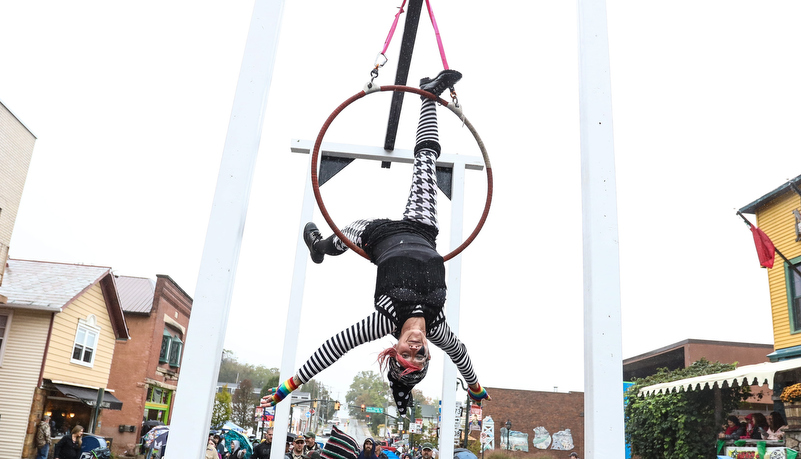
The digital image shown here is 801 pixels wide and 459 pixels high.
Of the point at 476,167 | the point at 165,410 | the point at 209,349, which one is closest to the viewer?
the point at 209,349

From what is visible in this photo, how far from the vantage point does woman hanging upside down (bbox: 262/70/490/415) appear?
2418 millimetres

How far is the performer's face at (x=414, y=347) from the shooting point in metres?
2.35

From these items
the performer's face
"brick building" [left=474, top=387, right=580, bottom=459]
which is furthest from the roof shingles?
"brick building" [left=474, top=387, right=580, bottom=459]

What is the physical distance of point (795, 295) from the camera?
1368 cm

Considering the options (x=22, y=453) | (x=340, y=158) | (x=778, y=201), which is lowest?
(x=22, y=453)

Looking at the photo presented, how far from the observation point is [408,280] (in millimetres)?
2434

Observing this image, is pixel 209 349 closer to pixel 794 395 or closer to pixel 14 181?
pixel 794 395

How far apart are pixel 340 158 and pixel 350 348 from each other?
2662 mm

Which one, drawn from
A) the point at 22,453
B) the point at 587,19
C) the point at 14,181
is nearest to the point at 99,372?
the point at 22,453

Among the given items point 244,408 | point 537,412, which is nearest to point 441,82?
point 537,412

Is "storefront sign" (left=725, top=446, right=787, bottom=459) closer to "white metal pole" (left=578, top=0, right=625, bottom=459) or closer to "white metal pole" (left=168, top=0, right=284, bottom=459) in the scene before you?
"white metal pole" (left=578, top=0, right=625, bottom=459)

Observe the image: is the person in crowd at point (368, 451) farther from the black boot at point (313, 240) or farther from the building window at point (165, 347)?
the building window at point (165, 347)

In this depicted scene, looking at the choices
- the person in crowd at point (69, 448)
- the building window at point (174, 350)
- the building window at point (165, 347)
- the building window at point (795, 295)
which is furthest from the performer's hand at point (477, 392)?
the building window at point (174, 350)

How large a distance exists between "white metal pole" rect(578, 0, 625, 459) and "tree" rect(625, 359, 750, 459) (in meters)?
13.4
